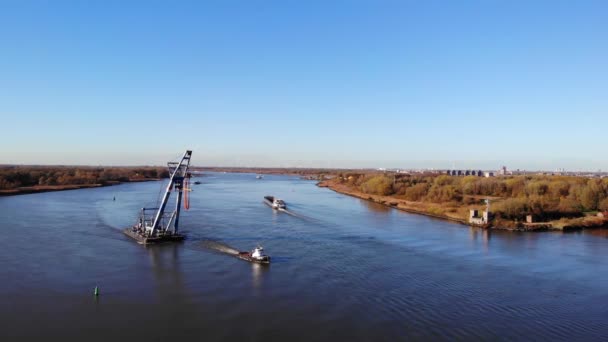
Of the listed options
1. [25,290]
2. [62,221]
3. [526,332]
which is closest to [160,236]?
[25,290]

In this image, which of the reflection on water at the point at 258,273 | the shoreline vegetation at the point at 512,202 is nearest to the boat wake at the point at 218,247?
the reflection on water at the point at 258,273

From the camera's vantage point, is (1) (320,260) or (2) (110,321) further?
(1) (320,260)

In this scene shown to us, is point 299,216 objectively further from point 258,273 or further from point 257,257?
point 258,273

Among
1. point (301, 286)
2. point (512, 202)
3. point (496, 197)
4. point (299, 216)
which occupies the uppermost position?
point (512, 202)

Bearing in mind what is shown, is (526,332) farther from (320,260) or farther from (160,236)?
(160,236)

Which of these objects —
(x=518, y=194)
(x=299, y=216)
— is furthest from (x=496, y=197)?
(x=299, y=216)

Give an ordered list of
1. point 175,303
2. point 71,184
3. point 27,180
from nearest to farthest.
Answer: point 175,303 → point 27,180 → point 71,184
